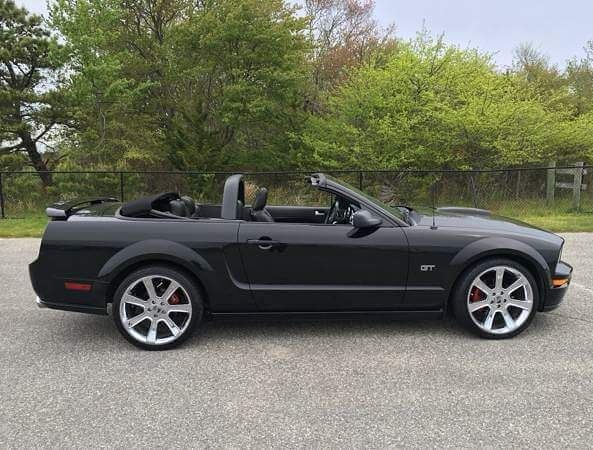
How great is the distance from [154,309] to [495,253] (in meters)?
2.77

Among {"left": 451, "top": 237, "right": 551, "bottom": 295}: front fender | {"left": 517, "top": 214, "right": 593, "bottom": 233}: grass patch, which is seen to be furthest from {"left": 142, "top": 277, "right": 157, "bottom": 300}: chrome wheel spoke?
{"left": 517, "top": 214, "right": 593, "bottom": 233}: grass patch

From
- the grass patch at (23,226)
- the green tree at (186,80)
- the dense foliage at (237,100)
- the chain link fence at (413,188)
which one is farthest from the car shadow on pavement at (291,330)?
the green tree at (186,80)

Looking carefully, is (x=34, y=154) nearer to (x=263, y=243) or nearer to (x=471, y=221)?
(x=263, y=243)

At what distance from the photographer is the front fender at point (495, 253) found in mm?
3959

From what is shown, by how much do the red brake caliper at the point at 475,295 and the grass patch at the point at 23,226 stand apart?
8572mm

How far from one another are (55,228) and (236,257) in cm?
147

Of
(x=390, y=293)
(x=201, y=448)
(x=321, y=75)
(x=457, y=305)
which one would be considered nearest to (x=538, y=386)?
(x=457, y=305)

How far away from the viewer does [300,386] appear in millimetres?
3246

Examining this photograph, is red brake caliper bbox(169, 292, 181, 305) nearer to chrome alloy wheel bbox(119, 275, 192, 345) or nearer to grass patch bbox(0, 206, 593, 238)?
chrome alloy wheel bbox(119, 275, 192, 345)

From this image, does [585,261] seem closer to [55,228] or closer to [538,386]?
[538,386]

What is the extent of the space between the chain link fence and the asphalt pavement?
9.27m

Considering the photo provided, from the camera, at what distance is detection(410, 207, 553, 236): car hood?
4.19 meters

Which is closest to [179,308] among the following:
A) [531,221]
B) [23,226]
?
[23,226]

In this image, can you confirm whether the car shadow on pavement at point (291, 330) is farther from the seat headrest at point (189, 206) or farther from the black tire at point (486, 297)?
the seat headrest at point (189, 206)
